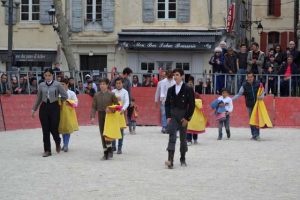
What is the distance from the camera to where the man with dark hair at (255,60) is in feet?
80.0

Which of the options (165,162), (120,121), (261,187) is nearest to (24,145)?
(120,121)

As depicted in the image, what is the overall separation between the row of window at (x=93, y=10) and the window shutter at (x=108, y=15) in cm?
32

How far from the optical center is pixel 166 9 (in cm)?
3509

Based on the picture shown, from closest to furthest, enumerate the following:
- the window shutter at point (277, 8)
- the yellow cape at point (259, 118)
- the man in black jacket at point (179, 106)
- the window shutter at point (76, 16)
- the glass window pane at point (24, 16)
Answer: the man in black jacket at point (179, 106) → the yellow cape at point (259, 118) → the window shutter at point (76, 16) → the glass window pane at point (24, 16) → the window shutter at point (277, 8)

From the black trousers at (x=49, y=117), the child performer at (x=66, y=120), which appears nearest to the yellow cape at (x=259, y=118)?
the child performer at (x=66, y=120)

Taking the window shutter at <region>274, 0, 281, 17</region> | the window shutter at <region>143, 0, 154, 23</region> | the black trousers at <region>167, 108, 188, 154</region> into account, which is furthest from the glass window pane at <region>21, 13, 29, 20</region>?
the window shutter at <region>274, 0, 281, 17</region>

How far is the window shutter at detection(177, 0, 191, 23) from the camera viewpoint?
114ft

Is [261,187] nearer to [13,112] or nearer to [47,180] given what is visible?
[47,180]

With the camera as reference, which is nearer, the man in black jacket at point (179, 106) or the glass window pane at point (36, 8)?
the man in black jacket at point (179, 106)

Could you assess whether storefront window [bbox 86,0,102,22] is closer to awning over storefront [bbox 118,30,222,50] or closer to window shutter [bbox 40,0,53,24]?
awning over storefront [bbox 118,30,222,50]

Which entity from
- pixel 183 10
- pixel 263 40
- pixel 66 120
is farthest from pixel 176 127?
pixel 263 40

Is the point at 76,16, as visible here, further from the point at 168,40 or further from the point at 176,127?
the point at 176,127

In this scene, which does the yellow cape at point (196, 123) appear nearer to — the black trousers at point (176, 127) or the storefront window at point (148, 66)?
the black trousers at point (176, 127)

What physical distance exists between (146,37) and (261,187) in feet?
78.4
